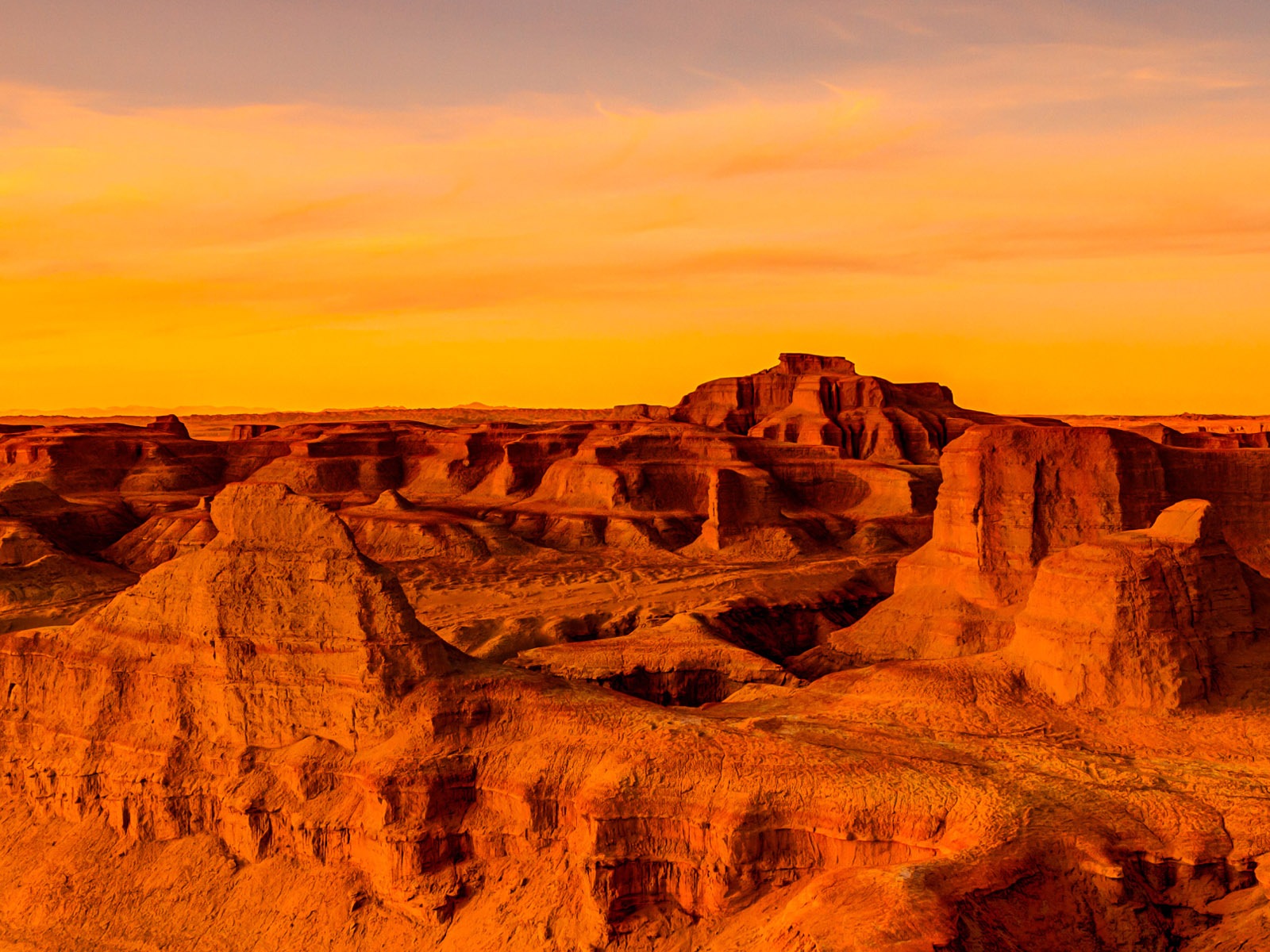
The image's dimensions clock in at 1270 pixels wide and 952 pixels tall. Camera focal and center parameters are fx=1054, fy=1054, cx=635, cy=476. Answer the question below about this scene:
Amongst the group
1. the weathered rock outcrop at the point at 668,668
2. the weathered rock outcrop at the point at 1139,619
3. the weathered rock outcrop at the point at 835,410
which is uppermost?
the weathered rock outcrop at the point at 835,410

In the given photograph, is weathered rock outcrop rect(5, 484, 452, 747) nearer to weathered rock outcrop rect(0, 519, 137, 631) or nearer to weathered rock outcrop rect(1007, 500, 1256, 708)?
weathered rock outcrop rect(1007, 500, 1256, 708)

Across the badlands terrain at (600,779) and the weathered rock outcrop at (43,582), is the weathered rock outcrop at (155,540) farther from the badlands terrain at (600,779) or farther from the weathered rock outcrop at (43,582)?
the badlands terrain at (600,779)

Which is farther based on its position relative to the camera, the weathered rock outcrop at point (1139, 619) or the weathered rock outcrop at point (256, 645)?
the weathered rock outcrop at point (1139, 619)

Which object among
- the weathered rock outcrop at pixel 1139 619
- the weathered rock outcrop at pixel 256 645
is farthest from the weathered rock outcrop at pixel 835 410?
the weathered rock outcrop at pixel 256 645

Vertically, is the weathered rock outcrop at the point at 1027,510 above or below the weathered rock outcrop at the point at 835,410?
below

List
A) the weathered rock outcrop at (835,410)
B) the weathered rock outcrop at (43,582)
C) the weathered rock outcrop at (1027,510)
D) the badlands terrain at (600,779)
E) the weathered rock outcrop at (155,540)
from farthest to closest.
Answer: the weathered rock outcrop at (835,410) → the weathered rock outcrop at (155,540) → the weathered rock outcrop at (43,582) → the weathered rock outcrop at (1027,510) → the badlands terrain at (600,779)

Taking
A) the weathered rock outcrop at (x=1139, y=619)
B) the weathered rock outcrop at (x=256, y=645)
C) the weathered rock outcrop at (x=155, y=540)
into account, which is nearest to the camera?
the weathered rock outcrop at (x=256, y=645)

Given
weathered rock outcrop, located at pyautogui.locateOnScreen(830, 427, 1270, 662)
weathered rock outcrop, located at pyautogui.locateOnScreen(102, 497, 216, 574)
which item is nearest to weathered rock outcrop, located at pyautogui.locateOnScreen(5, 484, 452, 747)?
weathered rock outcrop, located at pyautogui.locateOnScreen(830, 427, 1270, 662)

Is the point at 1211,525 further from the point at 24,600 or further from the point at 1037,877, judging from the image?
the point at 24,600

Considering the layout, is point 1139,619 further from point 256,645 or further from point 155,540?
point 155,540

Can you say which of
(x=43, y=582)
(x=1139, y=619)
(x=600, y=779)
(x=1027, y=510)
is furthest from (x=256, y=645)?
(x=43, y=582)

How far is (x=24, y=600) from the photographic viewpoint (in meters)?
44.1

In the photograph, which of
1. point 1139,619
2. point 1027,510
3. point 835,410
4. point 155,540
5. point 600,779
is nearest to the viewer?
point 600,779

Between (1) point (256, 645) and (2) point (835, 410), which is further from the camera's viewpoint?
(2) point (835, 410)
